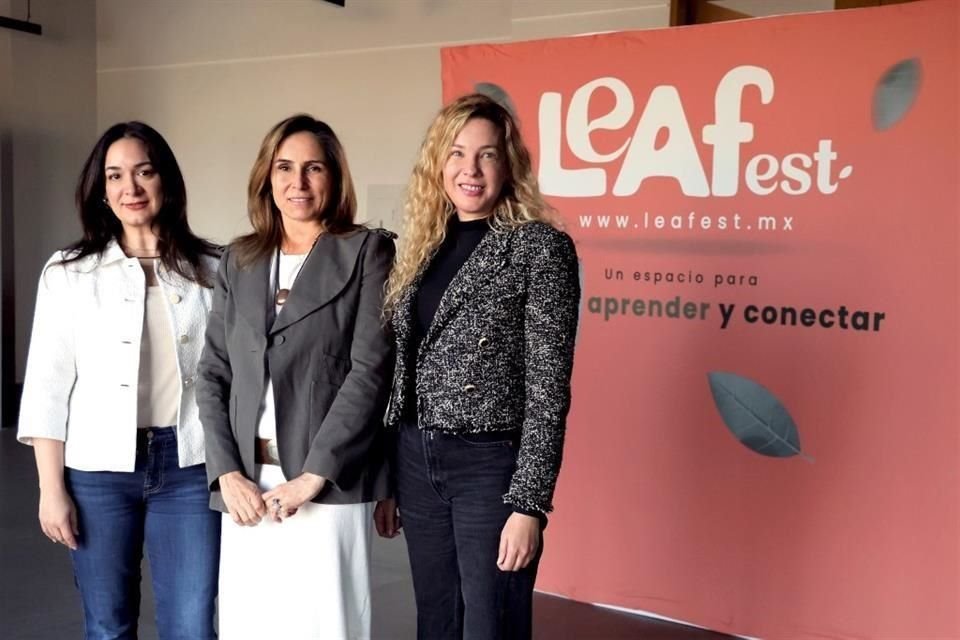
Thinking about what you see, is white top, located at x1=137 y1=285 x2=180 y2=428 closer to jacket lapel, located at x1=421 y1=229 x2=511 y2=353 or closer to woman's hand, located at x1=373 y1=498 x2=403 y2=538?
woman's hand, located at x1=373 y1=498 x2=403 y2=538

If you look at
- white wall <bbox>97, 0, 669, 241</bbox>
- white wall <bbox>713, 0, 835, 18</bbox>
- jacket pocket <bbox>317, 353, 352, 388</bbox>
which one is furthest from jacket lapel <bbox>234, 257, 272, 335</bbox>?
white wall <bbox>97, 0, 669, 241</bbox>

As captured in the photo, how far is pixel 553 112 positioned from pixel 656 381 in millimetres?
1099

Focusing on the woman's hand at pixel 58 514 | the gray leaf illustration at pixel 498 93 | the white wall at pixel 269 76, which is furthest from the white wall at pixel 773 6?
the woman's hand at pixel 58 514

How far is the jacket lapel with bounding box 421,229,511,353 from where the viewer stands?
2.23m

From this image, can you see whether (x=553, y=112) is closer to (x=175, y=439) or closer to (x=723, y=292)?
(x=723, y=292)

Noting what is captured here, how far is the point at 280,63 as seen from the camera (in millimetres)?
8914

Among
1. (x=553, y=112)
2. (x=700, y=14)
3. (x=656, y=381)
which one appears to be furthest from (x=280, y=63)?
(x=656, y=381)

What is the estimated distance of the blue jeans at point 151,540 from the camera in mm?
2480

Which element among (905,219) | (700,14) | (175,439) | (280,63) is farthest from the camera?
(280,63)

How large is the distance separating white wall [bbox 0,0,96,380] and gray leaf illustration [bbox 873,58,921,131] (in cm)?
773

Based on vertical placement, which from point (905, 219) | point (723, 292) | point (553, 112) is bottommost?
point (723, 292)

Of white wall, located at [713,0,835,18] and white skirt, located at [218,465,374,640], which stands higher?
white wall, located at [713,0,835,18]

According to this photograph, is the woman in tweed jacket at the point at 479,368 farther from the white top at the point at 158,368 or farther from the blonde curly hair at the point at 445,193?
the white top at the point at 158,368

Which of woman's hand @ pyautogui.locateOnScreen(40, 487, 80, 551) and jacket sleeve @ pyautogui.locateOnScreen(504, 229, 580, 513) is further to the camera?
woman's hand @ pyautogui.locateOnScreen(40, 487, 80, 551)
